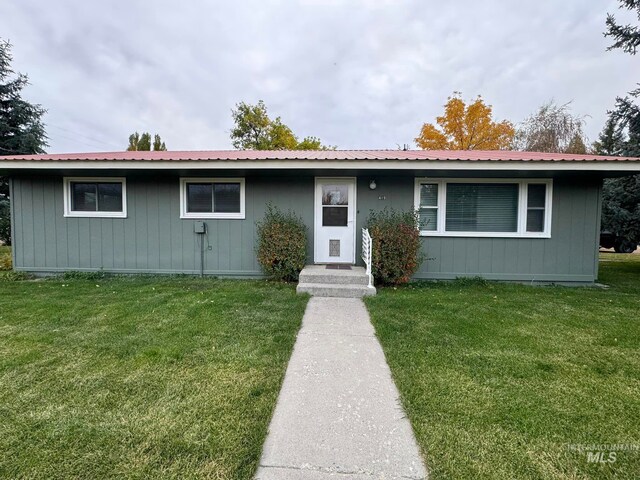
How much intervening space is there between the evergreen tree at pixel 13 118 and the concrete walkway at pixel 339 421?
13.7 metres

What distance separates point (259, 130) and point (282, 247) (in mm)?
17691

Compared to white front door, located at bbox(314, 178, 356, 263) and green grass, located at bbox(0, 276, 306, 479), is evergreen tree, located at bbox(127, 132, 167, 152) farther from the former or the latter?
green grass, located at bbox(0, 276, 306, 479)

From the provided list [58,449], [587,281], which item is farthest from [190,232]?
[587,281]

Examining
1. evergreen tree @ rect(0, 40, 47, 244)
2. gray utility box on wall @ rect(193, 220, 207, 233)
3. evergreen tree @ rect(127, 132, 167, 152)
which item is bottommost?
gray utility box on wall @ rect(193, 220, 207, 233)

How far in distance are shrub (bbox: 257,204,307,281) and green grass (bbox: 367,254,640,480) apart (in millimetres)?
1777

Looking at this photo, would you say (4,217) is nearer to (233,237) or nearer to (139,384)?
(233,237)

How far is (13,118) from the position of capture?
36.6 ft

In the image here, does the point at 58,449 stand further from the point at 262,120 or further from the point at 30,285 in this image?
the point at 262,120

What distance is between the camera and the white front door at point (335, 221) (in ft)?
20.6

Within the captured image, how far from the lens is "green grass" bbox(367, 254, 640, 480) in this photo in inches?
63.2

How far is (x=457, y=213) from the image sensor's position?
6133 millimetres

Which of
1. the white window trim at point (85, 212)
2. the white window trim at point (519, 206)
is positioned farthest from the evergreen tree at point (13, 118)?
the white window trim at point (519, 206)

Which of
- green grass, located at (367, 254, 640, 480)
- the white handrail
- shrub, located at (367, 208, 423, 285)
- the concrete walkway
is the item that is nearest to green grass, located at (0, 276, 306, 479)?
the concrete walkway

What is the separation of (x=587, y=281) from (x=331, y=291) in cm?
535
